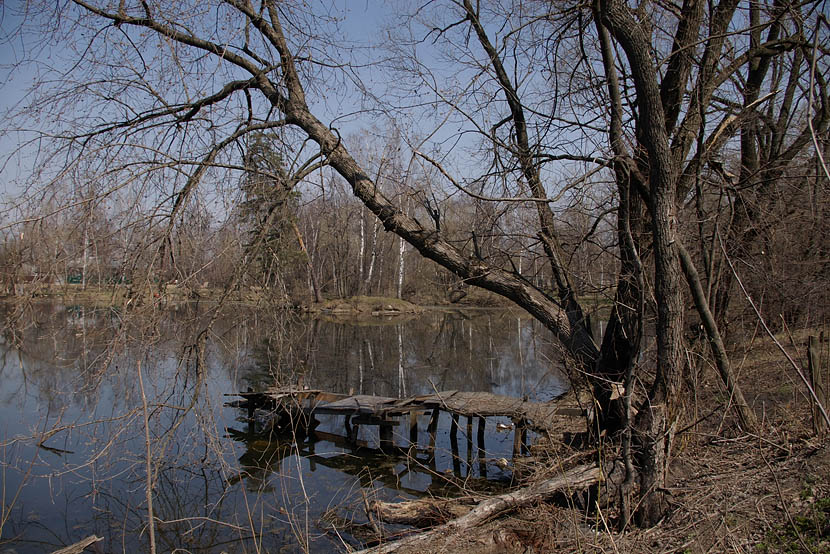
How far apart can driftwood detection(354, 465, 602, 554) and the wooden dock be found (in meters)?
3.97

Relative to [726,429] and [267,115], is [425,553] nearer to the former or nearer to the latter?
[726,429]

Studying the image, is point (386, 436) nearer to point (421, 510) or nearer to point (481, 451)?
point (481, 451)

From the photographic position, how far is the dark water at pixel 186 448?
5.66 m

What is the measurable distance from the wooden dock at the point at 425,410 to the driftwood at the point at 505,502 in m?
3.97

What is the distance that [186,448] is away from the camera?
998 cm

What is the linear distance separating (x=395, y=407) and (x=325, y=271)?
25.3 meters

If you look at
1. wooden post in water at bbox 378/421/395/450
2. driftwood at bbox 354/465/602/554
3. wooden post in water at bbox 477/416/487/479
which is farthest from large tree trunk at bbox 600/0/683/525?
wooden post in water at bbox 378/421/395/450

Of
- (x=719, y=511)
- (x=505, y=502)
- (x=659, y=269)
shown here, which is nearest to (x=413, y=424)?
(x=505, y=502)

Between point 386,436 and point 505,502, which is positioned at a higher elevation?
point 505,502

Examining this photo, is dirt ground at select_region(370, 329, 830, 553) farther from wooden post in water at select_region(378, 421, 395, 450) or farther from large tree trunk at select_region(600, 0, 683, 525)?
wooden post in water at select_region(378, 421, 395, 450)

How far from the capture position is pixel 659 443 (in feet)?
17.3

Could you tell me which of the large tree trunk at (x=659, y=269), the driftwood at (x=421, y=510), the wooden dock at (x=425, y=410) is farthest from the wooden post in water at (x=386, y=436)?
the large tree trunk at (x=659, y=269)

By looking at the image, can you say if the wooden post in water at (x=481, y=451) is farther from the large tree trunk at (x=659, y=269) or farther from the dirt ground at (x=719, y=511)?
the large tree trunk at (x=659, y=269)

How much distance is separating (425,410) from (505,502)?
7201mm
